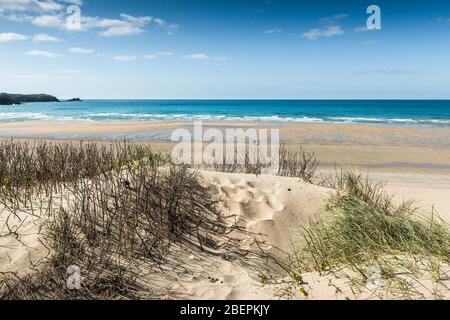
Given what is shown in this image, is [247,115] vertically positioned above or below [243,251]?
above

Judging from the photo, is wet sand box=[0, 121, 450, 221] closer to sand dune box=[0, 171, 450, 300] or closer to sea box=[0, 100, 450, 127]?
sand dune box=[0, 171, 450, 300]

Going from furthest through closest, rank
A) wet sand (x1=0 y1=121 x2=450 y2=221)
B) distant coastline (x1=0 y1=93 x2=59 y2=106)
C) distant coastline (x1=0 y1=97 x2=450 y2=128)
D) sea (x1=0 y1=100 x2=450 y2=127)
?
distant coastline (x1=0 y1=93 x2=59 y2=106)
sea (x1=0 y1=100 x2=450 y2=127)
distant coastline (x1=0 y1=97 x2=450 y2=128)
wet sand (x1=0 y1=121 x2=450 y2=221)

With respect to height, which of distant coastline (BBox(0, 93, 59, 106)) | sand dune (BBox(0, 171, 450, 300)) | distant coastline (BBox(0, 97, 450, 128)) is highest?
distant coastline (BBox(0, 93, 59, 106))

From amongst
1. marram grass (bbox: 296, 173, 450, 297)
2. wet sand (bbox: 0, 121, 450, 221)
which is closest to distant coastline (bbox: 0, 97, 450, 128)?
wet sand (bbox: 0, 121, 450, 221)

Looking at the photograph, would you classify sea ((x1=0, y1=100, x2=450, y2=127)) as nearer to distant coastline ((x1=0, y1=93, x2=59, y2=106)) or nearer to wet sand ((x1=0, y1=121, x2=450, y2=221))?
wet sand ((x1=0, y1=121, x2=450, y2=221))

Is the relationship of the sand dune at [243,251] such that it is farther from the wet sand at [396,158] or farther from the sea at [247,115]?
the sea at [247,115]

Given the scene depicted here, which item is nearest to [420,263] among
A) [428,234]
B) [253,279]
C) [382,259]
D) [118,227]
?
[382,259]


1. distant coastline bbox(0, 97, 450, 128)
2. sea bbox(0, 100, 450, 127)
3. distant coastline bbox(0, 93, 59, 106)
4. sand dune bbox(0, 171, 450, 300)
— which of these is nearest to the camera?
sand dune bbox(0, 171, 450, 300)

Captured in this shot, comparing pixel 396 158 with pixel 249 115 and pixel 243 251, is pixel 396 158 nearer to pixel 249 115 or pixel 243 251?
pixel 243 251

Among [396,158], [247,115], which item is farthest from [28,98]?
[396,158]

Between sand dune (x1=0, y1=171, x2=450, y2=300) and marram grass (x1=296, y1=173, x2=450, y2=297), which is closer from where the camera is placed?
marram grass (x1=296, y1=173, x2=450, y2=297)

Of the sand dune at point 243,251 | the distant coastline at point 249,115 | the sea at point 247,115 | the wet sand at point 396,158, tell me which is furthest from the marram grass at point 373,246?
the sea at point 247,115

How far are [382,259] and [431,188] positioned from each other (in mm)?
7027

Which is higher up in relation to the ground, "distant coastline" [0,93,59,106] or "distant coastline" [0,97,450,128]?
"distant coastline" [0,93,59,106]
